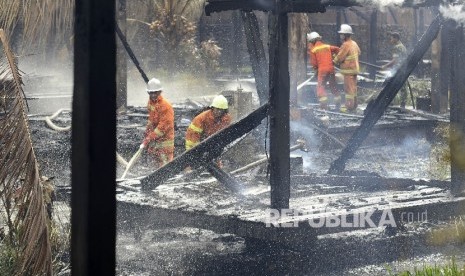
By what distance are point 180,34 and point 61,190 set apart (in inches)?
588

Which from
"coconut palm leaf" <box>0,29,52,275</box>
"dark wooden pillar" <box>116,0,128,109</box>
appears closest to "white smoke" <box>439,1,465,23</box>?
"coconut palm leaf" <box>0,29,52,275</box>

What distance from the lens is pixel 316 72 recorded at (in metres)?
18.9

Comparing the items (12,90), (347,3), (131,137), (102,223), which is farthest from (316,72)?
(102,223)

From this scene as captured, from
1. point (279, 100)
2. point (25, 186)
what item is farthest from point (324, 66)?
point (25, 186)

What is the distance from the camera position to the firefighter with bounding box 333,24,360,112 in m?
18.3

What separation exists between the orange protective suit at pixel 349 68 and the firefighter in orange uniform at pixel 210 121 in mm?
7148

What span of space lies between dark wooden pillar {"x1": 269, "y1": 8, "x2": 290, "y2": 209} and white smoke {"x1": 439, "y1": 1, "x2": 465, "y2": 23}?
2024 millimetres

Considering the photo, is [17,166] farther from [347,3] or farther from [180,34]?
[180,34]

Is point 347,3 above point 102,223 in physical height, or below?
above

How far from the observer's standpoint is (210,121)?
11586mm

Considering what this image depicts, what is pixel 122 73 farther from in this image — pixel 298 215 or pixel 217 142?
pixel 298 215

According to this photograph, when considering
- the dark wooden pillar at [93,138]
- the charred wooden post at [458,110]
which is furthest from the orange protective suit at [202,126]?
the dark wooden pillar at [93,138]

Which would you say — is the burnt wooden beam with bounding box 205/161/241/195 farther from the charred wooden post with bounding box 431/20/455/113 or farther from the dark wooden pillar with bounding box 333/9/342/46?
the dark wooden pillar with bounding box 333/9/342/46

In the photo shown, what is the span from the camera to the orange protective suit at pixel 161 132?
12.0 m
